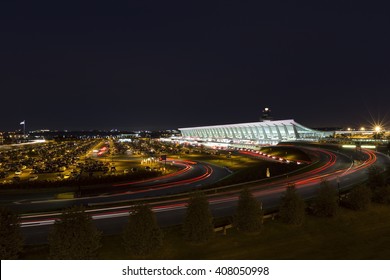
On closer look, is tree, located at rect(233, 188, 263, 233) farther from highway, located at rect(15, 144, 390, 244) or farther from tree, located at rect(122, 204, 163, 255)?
tree, located at rect(122, 204, 163, 255)

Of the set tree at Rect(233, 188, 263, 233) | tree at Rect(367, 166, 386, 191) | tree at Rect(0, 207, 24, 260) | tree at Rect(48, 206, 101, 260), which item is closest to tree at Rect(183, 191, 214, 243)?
tree at Rect(233, 188, 263, 233)

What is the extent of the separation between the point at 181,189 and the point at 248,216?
77.8 ft

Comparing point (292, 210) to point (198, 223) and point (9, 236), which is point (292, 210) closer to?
point (198, 223)

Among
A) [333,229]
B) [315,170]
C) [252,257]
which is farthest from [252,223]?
[315,170]

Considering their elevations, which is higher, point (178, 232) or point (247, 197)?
point (247, 197)

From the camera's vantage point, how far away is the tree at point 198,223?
15395mm

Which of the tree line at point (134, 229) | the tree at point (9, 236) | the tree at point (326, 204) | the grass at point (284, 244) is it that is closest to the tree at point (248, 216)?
the tree line at point (134, 229)

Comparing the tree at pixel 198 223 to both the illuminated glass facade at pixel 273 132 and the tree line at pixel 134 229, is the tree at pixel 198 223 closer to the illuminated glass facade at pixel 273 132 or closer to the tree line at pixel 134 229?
the tree line at pixel 134 229

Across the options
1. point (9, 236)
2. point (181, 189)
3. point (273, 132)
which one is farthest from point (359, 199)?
point (273, 132)

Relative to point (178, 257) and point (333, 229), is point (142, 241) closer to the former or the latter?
point (178, 257)

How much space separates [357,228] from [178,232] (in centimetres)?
1173

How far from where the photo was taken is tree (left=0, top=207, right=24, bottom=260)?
514 inches

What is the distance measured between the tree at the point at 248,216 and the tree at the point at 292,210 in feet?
7.71

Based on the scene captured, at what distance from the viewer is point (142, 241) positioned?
13.8m
